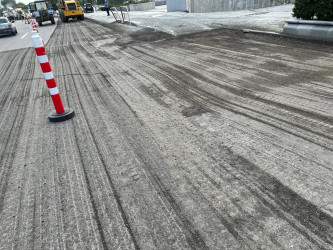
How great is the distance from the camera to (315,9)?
8.88 metres

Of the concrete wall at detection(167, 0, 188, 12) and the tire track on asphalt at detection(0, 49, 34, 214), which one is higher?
the concrete wall at detection(167, 0, 188, 12)

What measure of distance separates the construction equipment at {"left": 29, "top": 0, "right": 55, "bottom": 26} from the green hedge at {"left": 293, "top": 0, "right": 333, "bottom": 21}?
1095 inches

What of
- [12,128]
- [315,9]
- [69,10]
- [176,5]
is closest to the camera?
[12,128]

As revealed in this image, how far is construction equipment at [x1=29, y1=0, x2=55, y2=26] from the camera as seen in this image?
28722 millimetres

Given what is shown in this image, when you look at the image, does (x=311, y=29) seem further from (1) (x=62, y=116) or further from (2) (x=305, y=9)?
(1) (x=62, y=116)

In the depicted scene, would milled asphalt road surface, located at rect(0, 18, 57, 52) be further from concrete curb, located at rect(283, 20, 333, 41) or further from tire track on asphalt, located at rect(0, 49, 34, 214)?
concrete curb, located at rect(283, 20, 333, 41)

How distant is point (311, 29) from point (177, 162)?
807 centimetres

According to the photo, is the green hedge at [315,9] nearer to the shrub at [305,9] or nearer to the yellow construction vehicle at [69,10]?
the shrub at [305,9]

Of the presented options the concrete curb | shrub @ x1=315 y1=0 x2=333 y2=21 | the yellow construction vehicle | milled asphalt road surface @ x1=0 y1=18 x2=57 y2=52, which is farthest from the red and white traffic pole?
the yellow construction vehicle

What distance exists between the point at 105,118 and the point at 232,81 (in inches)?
114

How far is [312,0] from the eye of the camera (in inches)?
356

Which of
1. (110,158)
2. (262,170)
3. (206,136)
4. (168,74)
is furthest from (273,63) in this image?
(110,158)

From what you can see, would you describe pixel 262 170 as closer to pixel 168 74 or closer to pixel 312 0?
pixel 168 74

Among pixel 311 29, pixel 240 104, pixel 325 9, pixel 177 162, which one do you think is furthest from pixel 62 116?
pixel 325 9
